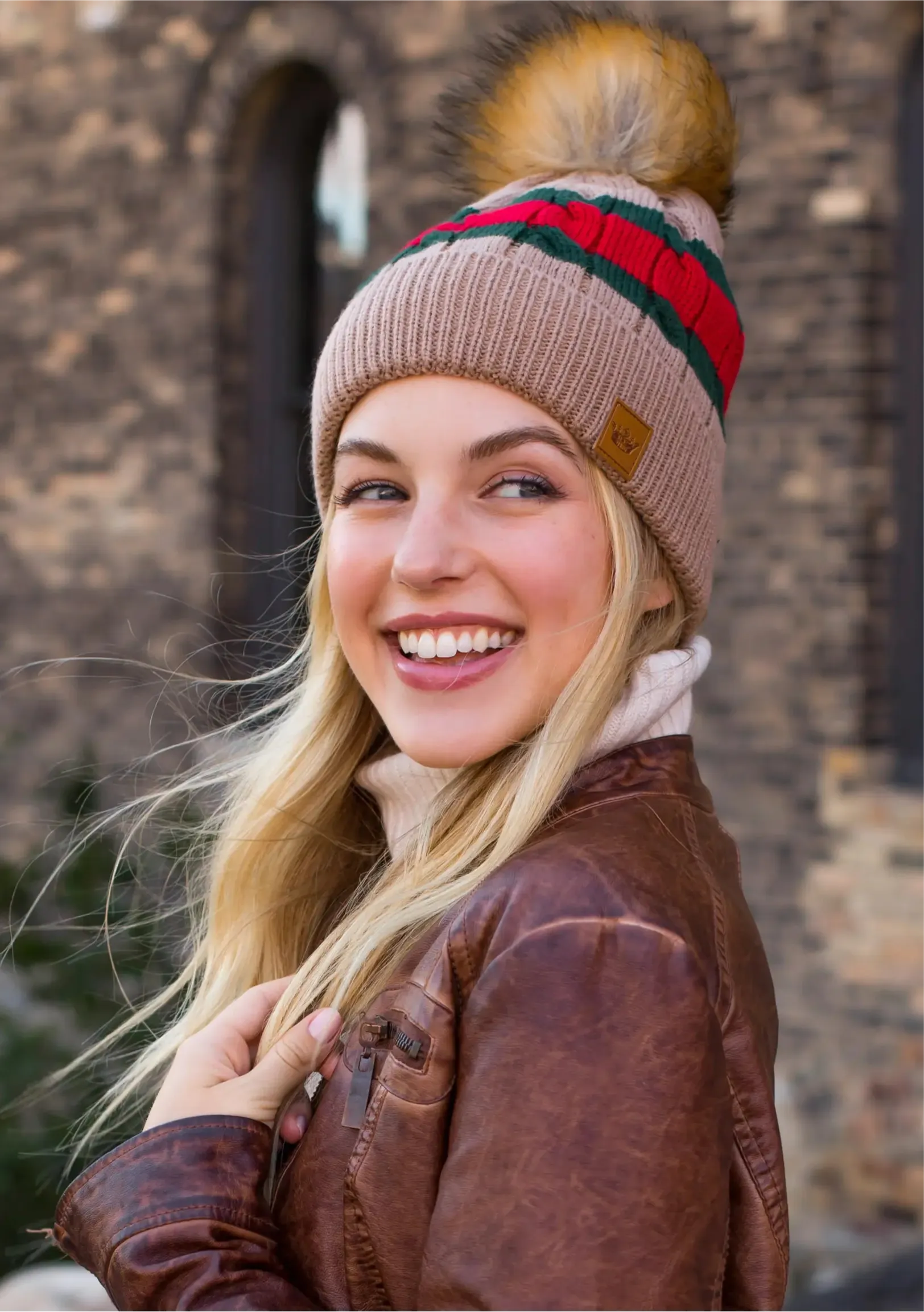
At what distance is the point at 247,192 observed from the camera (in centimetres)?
614

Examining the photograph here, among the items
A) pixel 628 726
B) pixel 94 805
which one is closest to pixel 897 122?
pixel 94 805

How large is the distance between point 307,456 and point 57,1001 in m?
2.96

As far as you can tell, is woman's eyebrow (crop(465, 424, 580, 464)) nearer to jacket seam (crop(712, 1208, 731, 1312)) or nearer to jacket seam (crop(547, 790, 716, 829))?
jacket seam (crop(547, 790, 716, 829))

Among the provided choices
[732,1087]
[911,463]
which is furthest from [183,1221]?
[911,463]

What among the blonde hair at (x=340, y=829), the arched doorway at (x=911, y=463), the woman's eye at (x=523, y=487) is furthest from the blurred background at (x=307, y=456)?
the woman's eye at (x=523, y=487)

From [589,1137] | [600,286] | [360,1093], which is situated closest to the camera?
[589,1137]

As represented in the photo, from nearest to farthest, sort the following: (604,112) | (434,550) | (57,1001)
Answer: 1. (434,550)
2. (604,112)
3. (57,1001)

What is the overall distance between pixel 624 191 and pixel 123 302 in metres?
4.93

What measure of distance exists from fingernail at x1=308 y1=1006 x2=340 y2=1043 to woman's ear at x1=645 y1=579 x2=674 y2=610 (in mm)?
581

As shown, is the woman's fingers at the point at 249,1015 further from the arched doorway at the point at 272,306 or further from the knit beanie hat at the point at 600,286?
the arched doorway at the point at 272,306

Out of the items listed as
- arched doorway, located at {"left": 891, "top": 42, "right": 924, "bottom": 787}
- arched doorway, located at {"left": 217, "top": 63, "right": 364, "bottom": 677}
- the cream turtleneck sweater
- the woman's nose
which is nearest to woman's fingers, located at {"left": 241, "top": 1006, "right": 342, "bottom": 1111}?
the cream turtleneck sweater

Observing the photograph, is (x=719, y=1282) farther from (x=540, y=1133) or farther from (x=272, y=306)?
(x=272, y=306)

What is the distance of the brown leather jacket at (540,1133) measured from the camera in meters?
1.24

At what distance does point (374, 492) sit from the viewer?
170 cm
